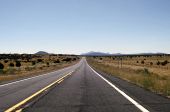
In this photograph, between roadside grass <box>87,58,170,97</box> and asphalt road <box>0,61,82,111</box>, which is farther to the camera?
roadside grass <box>87,58,170,97</box>

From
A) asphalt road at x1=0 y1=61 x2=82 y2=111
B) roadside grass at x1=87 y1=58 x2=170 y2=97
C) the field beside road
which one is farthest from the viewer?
the field beside road

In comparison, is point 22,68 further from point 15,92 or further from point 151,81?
point 15,92

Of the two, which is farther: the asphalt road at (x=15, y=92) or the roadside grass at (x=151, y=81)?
the roadside grass at (x=151, y=81)

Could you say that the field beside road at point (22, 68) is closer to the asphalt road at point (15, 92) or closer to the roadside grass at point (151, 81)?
the asphalt road at point (15, 92)

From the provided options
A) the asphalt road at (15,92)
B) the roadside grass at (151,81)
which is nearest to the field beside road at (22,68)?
the asphalt road at (15,92)

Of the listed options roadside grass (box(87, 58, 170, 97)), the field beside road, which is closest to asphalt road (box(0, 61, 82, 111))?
roadside grass (box(87, 58, 170, 97))

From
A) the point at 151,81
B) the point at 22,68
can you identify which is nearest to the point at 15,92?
the point at 151,81

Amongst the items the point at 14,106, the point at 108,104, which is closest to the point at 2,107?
the point at 14,106

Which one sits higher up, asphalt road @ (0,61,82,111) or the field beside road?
asphalt road @ (0,61,82,111)

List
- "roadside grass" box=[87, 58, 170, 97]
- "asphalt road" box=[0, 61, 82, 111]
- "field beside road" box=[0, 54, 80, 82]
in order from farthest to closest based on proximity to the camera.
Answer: "field beside road" box=[0, 54, 80, 82] < "roadside grass" box=[87, 58, 170, 97] < "asphalt road" box=[0, 61, 82, 111]

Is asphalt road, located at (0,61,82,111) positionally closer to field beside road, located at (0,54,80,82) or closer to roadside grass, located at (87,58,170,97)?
roadside grass, located at (87,58,170,97)

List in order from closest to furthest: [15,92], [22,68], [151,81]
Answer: [15,92]
[151,81]
[22,68]

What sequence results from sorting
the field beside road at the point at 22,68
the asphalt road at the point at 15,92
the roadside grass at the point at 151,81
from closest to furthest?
the asphalt road at the point at 15,92 < the roadside grass at the point at 151,81 < the field beside road at the point at 22,68

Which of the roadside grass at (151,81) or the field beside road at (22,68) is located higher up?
the roadside grass at (151,81)
